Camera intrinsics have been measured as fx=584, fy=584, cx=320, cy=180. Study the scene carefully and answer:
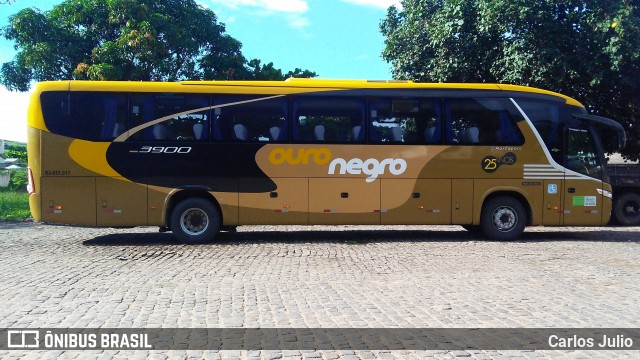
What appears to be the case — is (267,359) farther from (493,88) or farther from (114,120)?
(493,88)

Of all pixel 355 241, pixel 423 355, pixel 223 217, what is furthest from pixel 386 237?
pixel 423 355

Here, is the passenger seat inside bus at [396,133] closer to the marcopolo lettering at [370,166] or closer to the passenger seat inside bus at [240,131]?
the marcopolo lettering at [370,166]

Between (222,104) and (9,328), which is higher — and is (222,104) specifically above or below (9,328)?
above

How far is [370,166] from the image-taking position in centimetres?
1312

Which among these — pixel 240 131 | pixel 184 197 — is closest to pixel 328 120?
pixel 240 131

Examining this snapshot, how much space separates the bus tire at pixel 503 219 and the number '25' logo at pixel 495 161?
30.0 inches

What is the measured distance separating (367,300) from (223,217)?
6292 mm

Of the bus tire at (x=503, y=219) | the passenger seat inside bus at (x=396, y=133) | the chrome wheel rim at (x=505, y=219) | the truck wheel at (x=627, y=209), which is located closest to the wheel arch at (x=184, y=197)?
the passenger seat inside bus at (x=396, y=133)

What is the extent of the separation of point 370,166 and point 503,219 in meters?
3.36

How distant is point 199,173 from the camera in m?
12.8

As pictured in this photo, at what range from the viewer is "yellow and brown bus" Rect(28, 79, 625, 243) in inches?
492

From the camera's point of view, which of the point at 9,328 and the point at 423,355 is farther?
the point at 9,328

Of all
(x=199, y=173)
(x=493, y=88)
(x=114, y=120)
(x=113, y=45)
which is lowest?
(x=199, y=173)

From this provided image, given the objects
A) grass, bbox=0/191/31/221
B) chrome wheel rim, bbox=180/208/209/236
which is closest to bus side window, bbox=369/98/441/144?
chrome wheel rim, bbox=180/208/209/236
